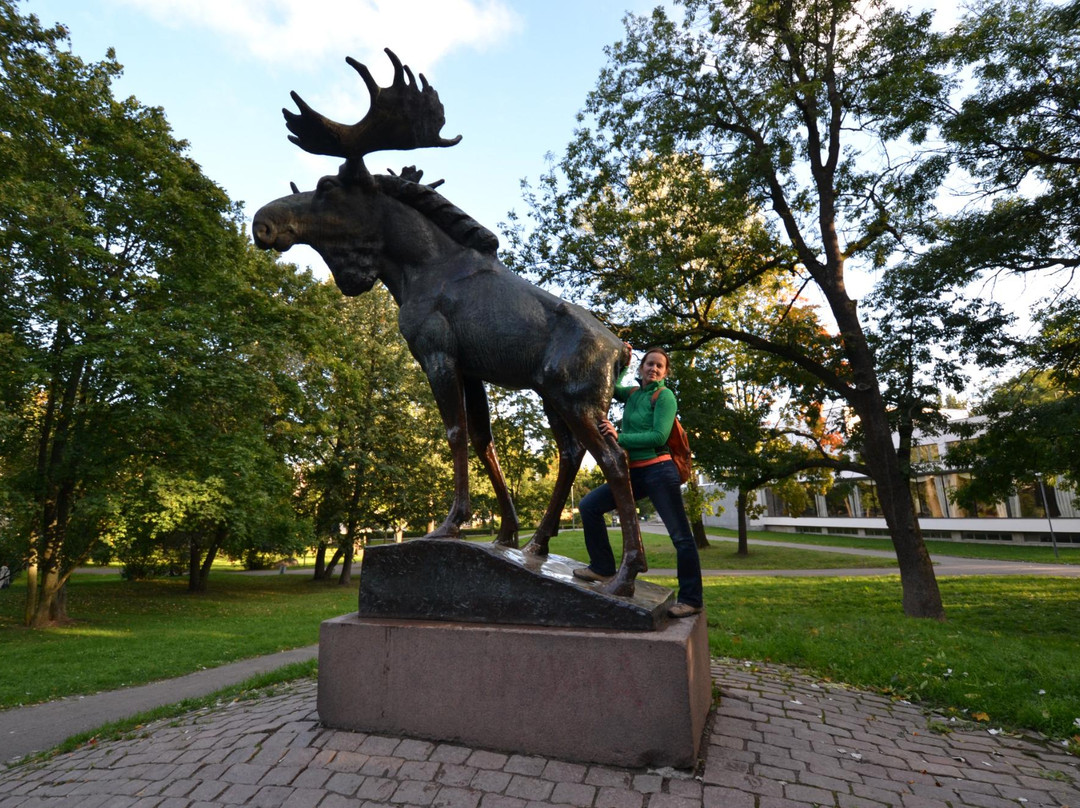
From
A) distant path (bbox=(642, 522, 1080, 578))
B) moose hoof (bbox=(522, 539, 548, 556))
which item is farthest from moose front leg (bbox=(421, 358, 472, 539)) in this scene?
distant path (bbox=(642, 522, 1080, 578))

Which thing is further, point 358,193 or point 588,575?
point 358,193

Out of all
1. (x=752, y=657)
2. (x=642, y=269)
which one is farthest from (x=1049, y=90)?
(x=752, y=657)

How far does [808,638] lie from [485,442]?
5502mm

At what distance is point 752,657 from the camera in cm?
661

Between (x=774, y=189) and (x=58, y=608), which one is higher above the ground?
(x=774, y=189)

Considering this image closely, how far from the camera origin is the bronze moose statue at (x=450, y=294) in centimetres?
406

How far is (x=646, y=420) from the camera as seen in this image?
4.27 meters

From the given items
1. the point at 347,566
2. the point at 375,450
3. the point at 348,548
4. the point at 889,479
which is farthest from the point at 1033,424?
the point at 347,566

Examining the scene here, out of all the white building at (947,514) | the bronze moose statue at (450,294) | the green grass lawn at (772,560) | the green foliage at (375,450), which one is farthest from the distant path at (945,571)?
the bronze moose statue at (450,294)

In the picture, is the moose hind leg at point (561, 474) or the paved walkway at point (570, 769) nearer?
the paved walkway at point (570, 769)

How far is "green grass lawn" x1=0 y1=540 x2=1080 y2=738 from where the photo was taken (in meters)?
5.30

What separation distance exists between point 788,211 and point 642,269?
359 cm

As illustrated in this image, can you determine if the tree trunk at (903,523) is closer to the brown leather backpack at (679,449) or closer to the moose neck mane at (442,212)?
the brown leather backpack at (679,449)

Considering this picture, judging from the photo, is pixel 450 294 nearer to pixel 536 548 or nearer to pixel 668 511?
pixel 536 548
